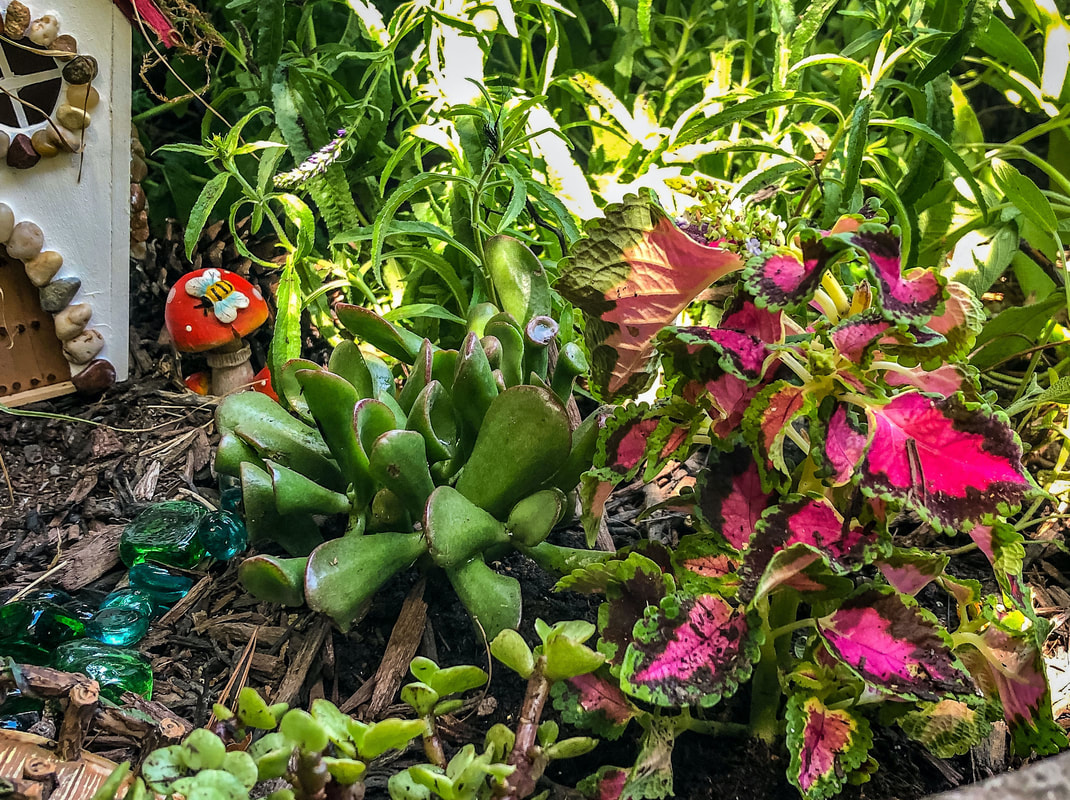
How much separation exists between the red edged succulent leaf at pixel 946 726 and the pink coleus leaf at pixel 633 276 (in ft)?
1.57

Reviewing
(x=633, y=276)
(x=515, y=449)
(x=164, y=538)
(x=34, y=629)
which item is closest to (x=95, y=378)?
(x=164, y=538)

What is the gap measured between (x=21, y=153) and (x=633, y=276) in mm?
1353

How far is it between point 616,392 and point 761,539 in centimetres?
23

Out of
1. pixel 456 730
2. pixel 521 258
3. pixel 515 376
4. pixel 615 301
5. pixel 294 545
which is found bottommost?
pixel 456 730

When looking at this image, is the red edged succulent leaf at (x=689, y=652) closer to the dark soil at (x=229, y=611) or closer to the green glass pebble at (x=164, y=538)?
the dark soil at (x=229, y=611)

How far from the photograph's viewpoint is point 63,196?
5.48 feet

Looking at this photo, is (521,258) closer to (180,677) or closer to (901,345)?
(901,345)

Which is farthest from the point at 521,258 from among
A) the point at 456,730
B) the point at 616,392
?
the point at 456,730

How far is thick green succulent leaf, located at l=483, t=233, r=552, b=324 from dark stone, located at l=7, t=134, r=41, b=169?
0.97 metres

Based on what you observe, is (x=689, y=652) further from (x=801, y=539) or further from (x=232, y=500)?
(x=232, y=500)

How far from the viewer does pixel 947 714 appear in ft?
2.91

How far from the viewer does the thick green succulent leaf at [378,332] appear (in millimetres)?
1220

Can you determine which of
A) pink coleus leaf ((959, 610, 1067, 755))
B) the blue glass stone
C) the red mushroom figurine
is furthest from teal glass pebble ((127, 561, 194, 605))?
pink coleus leaf ((959, 610, 1067, 755))

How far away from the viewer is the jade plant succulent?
0.98m
